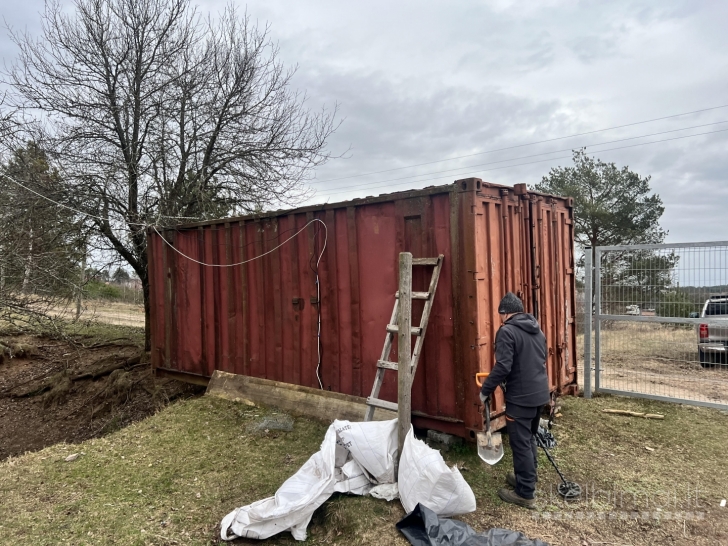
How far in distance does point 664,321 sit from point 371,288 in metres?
3.79

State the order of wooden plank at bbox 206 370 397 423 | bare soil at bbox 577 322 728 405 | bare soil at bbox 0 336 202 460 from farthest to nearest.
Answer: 1. bare soil at bbox 0 336 202 460
2. bare soil at bbox 577 322 728 405
3. wooden plank at bbox 206 370 397 423

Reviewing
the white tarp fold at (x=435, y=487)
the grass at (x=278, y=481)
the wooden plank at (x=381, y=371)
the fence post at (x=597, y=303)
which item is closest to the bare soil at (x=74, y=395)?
the grass at (x=278, y=481)

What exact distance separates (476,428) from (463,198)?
2153 millimetres

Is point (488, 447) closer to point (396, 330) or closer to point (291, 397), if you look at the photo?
point (396, 330)

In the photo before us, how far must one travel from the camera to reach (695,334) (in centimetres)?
579

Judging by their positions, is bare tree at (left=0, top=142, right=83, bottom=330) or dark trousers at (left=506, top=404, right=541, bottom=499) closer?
dark trousers at (left=506, top=404, right=541, bottom=499)

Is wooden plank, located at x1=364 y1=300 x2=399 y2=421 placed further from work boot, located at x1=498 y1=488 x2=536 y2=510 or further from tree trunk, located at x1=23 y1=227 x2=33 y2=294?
tree trunk, located at x1=23 y1=227 x2=33 y2=294

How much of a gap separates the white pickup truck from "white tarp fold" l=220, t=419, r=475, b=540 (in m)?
4.27

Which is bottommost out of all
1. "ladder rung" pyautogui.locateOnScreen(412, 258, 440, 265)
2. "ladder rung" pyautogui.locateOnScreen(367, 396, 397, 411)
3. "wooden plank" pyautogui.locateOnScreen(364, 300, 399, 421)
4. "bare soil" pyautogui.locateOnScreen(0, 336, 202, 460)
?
"bare soil" pyautogui.locateOnScreen(0, 336, 202, 460)

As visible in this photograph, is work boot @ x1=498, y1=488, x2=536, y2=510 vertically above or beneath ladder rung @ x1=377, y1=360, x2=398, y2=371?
beneath

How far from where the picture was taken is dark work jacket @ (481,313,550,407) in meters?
3.61

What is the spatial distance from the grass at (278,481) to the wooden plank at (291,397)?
204 mm

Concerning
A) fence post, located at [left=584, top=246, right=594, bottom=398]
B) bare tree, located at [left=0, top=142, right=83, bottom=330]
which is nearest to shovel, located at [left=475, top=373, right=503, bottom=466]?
fence post, located at [left=584, top=246, right=594, bottom=398]

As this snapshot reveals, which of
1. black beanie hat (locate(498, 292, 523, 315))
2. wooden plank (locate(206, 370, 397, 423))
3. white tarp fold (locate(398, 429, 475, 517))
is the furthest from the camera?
wooden plank (locate(206, 370, 397, 423))
